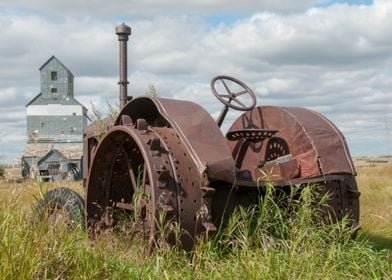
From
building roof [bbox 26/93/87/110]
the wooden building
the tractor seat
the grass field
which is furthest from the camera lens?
building roof [bbox 26/93/87/110]

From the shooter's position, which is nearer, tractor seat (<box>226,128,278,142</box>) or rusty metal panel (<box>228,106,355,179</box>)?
rusty metal panel (<box>228,106,355,179</box>)

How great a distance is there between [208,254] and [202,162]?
1.96 feet

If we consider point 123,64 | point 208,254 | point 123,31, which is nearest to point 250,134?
point 208,254

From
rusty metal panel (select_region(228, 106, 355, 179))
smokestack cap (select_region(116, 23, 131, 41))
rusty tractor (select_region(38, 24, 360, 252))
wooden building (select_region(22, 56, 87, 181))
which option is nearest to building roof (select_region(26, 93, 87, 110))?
wooden building (select_region(22, 56, 87, 181))

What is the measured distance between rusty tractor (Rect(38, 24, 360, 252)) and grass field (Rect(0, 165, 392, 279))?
178 millimetres

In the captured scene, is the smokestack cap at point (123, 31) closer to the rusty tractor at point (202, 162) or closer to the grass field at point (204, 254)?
the rusty tractor at point (202, 162)

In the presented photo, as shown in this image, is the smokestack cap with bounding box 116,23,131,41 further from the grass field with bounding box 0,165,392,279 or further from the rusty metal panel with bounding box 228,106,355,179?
the grass field with bounding box 0,165,392,279

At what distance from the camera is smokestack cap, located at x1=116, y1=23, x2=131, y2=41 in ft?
22.6

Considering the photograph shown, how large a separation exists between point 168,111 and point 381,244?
3002 mm

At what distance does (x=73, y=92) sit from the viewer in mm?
37281

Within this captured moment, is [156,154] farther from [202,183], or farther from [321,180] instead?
[321,180]

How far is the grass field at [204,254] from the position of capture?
3.21m

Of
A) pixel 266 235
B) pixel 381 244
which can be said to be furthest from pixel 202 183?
pixel 381 244

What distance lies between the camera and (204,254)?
373 centimetres
